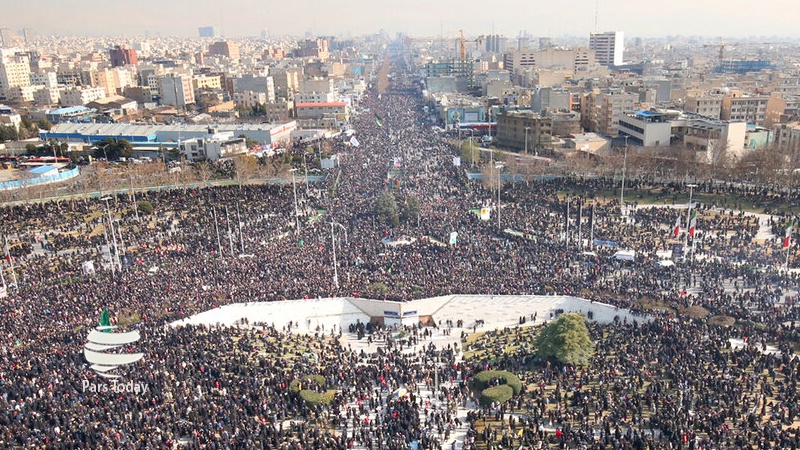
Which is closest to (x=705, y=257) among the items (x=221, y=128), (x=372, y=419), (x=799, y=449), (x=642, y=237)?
(x=642, y=237)

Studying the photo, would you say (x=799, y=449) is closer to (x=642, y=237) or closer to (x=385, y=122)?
(x=642, y=237)

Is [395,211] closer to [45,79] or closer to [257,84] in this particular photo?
[257,84]

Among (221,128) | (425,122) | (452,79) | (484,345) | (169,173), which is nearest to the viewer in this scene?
(484,345)

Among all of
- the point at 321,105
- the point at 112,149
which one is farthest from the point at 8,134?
the point at 321,105

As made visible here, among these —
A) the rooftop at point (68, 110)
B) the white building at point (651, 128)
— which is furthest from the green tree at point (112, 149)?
the white building at point (651, 128)

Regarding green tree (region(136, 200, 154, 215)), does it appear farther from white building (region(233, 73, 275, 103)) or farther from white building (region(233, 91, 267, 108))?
white building (region(233, 73, 275, 103))

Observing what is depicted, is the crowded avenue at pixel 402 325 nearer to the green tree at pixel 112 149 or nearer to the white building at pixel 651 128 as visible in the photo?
the white building at pixel 651 128
